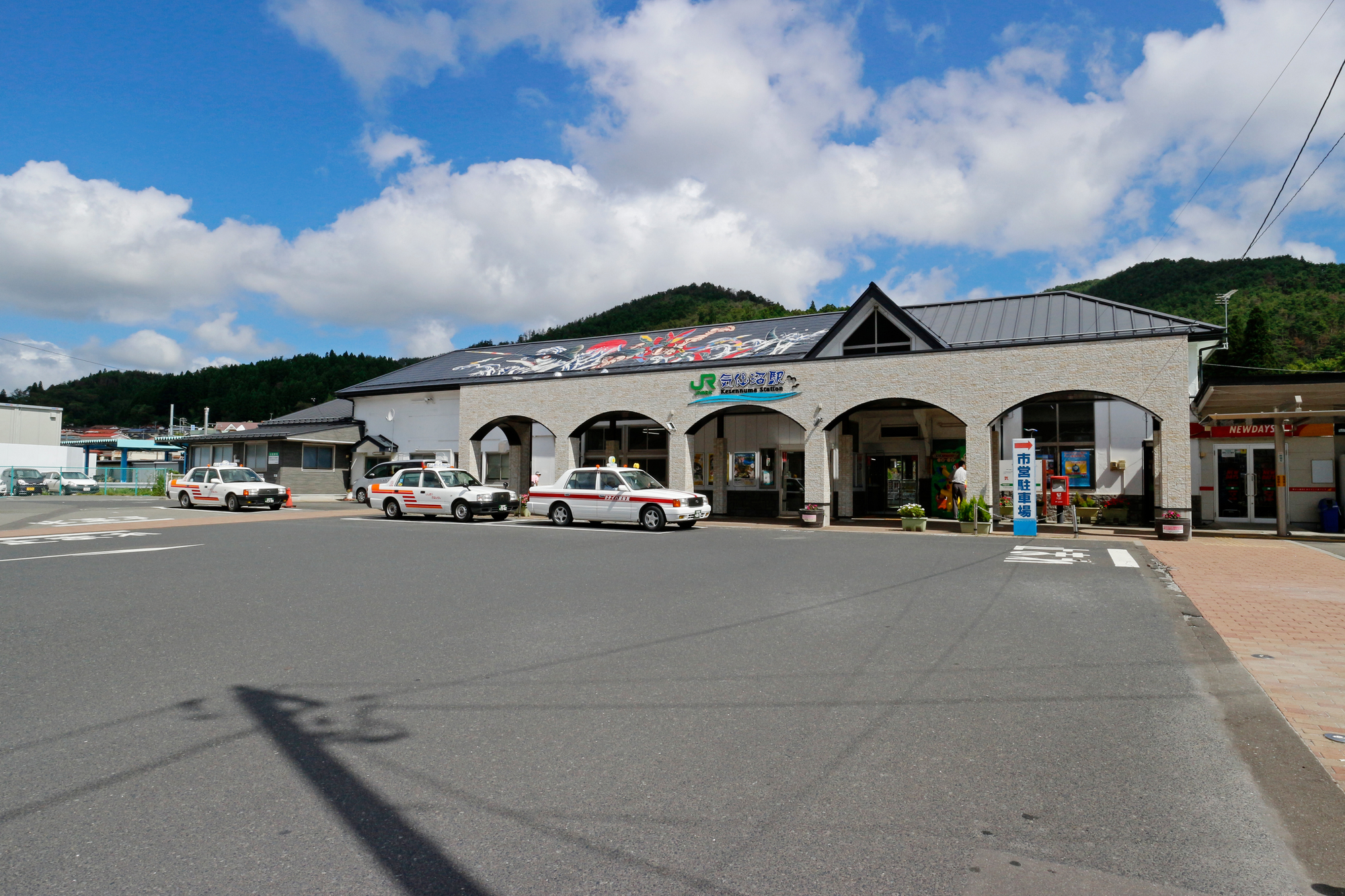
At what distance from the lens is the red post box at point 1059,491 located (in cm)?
→ 2425

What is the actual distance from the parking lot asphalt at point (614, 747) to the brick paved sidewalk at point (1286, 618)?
50 centimetres

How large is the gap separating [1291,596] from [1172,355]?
1101cm

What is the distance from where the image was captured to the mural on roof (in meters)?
28.8

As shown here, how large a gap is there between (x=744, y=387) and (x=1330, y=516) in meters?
16.0

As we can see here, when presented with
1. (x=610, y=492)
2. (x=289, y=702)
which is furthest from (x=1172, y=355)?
(x=289, y=702)

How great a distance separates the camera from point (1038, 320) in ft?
85.1

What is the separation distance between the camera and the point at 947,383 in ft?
71.7

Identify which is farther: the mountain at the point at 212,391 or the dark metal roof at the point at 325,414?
the mountain at the point at 212,391

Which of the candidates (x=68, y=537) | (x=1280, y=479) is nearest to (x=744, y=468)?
(x=1280, y=479)

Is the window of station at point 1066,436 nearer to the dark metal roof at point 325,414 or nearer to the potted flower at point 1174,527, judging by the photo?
the potted flower at point 1174,527

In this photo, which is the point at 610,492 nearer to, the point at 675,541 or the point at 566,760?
the point at 675,541

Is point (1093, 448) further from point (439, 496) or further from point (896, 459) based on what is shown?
point (439, 496)

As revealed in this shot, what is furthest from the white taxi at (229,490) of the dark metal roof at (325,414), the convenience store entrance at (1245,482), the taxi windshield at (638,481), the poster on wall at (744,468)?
the convenience store entrance at (1245,482)

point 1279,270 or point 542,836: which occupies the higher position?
point 1279,270
